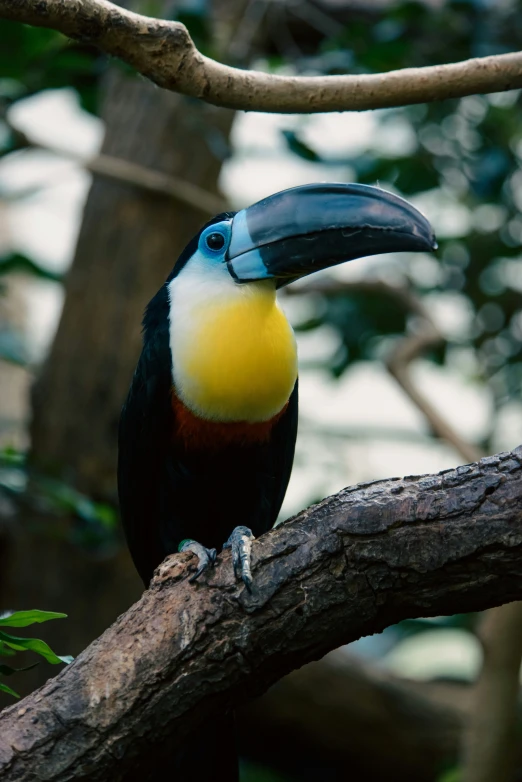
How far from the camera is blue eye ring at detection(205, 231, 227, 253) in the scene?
254cm

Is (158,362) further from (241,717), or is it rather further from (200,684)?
(241,717)

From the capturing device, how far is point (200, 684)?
200 centimetres

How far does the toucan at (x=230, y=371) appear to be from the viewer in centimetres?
228

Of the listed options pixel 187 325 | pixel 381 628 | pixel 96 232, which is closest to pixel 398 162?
pixel 96 232

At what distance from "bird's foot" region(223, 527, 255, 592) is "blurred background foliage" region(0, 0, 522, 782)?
133cm

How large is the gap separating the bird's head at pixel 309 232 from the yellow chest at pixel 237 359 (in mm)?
104

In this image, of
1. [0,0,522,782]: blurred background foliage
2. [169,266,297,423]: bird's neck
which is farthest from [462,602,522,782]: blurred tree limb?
[169,266,297,423]: bird's neck

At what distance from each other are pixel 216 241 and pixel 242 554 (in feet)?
2.97

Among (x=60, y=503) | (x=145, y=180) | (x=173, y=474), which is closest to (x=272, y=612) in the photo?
(x=173, y=474)

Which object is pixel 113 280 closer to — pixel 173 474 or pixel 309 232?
pixel 173 474

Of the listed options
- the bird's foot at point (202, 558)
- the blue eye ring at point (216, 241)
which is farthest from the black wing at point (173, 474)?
→ the bird's foot at point (202, 558)

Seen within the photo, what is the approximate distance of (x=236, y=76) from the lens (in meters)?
2.09

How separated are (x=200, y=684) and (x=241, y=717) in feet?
10.9

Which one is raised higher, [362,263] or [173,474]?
[362,263]
